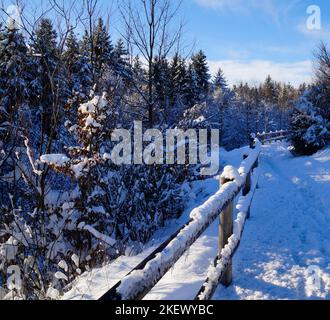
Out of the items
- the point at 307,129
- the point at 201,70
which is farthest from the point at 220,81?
the point at 307,129

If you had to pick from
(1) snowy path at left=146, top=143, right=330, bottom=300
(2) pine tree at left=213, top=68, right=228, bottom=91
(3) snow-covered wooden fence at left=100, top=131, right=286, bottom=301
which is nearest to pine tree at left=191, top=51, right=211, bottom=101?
(2) pine tree at left=213, top=68, right=228, bottom=91

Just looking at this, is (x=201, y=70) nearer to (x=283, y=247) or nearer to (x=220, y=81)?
(x=220, y=81)

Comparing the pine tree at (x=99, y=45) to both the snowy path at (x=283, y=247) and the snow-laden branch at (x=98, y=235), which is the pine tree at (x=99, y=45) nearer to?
the snow-laden branch at (x=98, y=235)

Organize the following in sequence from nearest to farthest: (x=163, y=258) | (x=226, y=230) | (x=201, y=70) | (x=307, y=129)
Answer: (x=163, y=258)
(x=226, y=230)
(x=307, y=129)
(x=201, y=70)

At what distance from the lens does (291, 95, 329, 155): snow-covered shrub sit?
19594mm

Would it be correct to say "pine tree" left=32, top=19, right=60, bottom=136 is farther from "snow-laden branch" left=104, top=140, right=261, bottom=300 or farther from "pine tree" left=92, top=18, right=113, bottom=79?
"snow-laden branch" left=104, top=140, right=261, bottom=300

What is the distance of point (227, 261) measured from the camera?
3521mm

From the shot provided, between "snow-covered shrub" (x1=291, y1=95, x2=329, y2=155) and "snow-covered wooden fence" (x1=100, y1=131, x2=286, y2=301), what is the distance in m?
16.1

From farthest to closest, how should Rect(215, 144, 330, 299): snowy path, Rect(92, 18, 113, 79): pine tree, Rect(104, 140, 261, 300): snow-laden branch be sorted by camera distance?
Rect(92, 18, 113, 79): pine tree
Rect(215, 144, 330, 299): snowy path
Rect(104, 140, 261, 300): snow-laden branch

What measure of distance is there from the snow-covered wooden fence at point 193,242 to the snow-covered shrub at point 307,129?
16123 millimetres

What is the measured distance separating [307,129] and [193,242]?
62.3 ft

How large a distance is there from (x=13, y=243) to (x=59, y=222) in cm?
127

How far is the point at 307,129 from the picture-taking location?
1992 centimetres
